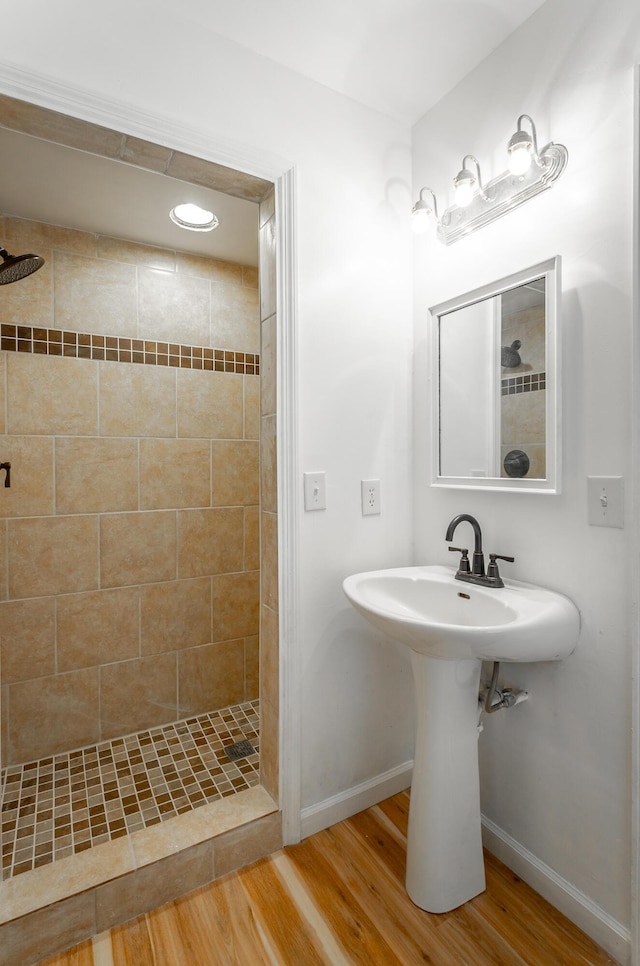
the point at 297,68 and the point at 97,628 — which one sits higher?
the point at 297,68

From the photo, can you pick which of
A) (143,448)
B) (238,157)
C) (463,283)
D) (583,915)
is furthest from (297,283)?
(583,915)

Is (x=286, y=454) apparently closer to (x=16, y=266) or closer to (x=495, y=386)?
(x=495, y=386)

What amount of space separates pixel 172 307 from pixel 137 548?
1.10 m

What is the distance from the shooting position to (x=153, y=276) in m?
2.17

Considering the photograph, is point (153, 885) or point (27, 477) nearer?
point (153, 885)

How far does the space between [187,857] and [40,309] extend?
1985mm

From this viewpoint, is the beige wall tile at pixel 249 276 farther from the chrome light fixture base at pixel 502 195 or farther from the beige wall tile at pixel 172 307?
the chrome light fixture base at pixel 502 195

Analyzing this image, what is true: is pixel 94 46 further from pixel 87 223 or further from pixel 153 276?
pixel 153 276

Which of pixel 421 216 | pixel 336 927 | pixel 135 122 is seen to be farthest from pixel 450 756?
pixel 135 122

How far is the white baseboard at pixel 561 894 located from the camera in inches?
46.4

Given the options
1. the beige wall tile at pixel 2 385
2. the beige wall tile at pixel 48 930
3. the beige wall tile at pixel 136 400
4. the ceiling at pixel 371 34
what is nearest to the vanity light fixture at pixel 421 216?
the ceiling at pixel 371 34

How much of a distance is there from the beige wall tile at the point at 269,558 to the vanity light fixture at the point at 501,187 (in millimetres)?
1043

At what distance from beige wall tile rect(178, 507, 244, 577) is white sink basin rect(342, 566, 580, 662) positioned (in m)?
0.98

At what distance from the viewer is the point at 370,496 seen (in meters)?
1.69
